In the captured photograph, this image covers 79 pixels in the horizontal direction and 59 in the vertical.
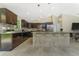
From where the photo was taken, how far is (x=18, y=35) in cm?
466

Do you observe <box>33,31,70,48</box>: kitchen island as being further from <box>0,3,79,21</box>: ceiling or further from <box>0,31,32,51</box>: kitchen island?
<box>0,3,79,21</box>: ceiling

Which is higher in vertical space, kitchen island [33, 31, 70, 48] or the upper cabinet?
the upper cabinet

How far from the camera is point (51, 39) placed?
554cm

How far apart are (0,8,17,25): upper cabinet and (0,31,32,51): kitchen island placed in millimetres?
397

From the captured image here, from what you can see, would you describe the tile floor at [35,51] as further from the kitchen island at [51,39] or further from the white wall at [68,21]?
the white wall at [68,21]

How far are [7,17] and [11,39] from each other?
92 cm

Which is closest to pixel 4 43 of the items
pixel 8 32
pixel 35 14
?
pixel 8 32

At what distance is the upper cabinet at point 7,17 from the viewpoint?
4.53 meters

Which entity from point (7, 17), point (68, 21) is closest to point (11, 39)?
point (7, 17)

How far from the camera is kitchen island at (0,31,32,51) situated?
14.9ft

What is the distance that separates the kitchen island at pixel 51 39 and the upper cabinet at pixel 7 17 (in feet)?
3.13

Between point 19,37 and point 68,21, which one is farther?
point 19,37

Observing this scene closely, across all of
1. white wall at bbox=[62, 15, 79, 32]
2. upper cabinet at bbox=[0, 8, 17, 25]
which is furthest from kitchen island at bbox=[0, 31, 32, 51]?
white wall at bbox=[62, 15, 79, 32]

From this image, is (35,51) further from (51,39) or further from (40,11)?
(40,11)
